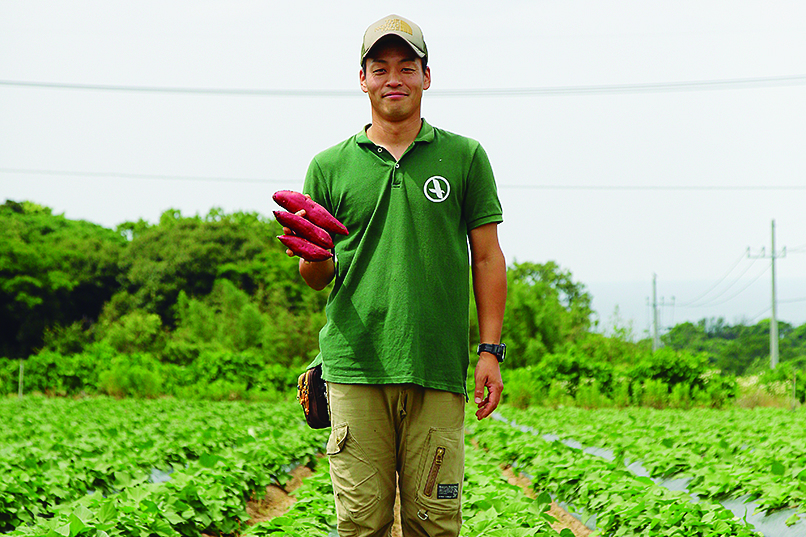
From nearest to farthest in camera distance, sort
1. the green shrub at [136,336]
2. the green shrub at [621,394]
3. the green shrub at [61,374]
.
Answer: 1. the green shrub at [621,394]
2. the green shrub at [61,374]
3. the green shrub at [136,336]

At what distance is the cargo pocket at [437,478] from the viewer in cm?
245

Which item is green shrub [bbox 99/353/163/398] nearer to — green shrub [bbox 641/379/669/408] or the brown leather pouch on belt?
green shrub [bbox 641/379/669/408]

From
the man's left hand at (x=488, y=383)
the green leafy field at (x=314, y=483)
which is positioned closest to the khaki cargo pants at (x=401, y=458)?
the man's left hand at (x=488, y=383)

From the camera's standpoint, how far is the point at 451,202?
2529 millimetres

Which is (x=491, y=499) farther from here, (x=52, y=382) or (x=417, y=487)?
(x=52, y=382)

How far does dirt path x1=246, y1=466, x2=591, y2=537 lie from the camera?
5.81 meters

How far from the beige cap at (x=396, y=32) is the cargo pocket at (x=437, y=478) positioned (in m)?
1.29

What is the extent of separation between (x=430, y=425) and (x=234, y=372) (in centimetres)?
2173

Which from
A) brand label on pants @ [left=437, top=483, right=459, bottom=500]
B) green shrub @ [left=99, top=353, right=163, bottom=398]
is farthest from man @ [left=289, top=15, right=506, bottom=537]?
green shrub @ [left=99, top=353, right=163, bottom=398]

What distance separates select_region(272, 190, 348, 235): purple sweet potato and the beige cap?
55cm

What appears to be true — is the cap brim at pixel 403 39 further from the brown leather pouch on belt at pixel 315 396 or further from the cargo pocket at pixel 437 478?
the cargo pocket at pixel 437 478

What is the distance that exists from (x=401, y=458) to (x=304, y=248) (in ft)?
2.59

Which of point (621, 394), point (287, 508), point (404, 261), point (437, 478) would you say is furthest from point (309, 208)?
point (621, 394)

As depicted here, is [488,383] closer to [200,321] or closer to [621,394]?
[621,394]
